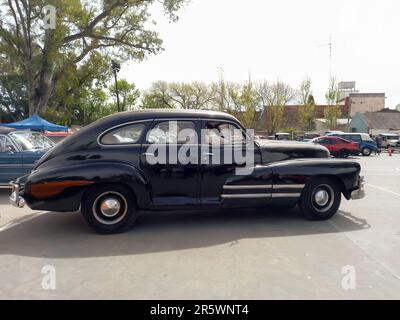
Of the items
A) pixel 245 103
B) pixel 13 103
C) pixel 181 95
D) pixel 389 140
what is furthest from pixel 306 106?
pixel 13 103

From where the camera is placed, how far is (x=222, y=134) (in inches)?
199

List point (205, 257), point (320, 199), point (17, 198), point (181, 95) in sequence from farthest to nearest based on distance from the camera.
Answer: point (181, 95)
point (320, 199)
point (17, 198)
point (205, 257)

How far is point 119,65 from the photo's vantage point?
24.3 m

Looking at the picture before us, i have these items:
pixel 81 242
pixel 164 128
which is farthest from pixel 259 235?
pixel 81 242

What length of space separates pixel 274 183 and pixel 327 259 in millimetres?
1534

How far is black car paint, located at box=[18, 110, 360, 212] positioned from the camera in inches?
177

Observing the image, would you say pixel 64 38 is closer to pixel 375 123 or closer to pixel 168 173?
pixel 168 173

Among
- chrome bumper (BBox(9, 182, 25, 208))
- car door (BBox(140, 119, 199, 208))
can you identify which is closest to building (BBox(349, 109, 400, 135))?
car door (BBox(140, 119, 199, 208))

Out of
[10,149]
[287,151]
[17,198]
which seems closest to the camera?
[17,198]

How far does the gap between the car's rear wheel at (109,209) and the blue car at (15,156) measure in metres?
3.58

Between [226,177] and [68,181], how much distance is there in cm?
230

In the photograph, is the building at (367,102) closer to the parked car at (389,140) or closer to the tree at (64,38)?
the parked car at (389,140)
